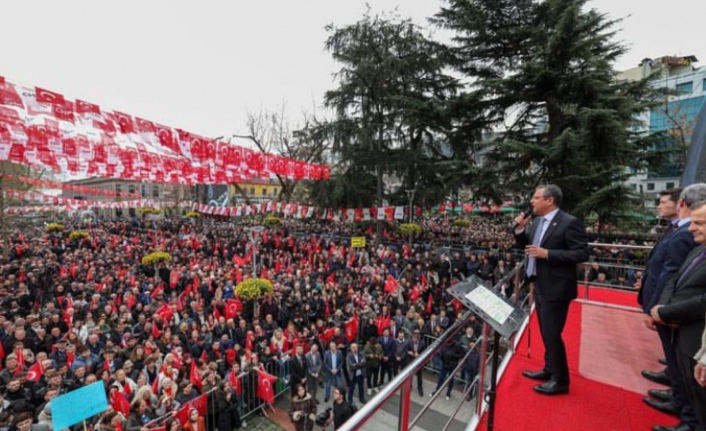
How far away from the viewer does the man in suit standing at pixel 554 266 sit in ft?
10.2

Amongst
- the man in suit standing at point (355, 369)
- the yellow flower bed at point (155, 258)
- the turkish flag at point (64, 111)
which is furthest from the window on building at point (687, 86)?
the turkish flag at point (64, 111)

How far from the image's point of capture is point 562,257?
303 cm

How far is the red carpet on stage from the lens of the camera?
3.01 metres

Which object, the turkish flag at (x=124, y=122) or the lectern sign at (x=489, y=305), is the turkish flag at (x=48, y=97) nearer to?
the turkish flag at (x=124, y=122)

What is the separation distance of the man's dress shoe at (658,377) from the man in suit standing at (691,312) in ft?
5.44

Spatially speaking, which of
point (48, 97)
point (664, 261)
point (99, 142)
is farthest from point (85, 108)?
point (664, 261)

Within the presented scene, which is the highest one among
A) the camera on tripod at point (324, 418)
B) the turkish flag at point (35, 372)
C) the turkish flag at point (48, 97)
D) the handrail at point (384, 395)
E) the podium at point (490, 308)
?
the turkish flag at point (48, 97)

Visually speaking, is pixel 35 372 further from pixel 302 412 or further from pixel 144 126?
pixel 144 126

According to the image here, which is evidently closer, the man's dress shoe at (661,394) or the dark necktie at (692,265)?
the dark necktie at (692,265)

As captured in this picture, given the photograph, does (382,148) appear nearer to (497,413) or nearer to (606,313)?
(606,313)

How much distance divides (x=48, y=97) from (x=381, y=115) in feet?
59.6

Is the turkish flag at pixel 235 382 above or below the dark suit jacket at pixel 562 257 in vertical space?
below

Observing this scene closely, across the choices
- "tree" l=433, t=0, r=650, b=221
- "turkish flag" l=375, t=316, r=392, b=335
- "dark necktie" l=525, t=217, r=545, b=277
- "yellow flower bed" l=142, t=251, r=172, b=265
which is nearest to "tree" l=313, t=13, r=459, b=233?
"tree" l=433, t=0, r=650, b=221

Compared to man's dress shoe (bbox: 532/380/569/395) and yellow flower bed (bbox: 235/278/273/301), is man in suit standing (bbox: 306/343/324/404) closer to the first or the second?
yellow flower bed (bbox: 235/278/273/301)
